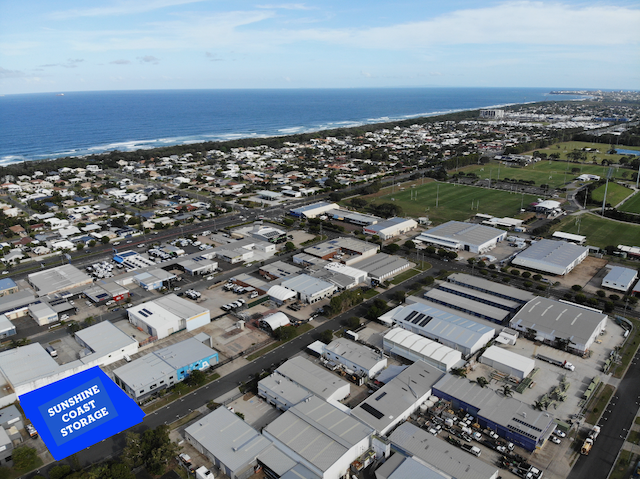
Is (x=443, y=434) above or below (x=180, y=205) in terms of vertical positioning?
below

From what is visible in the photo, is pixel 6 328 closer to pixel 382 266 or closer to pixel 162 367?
pixel 162 367

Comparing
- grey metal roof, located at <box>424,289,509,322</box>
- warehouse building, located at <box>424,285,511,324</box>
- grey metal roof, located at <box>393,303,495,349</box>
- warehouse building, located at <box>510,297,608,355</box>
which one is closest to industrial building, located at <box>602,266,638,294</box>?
warehouse building, located at <box>510,297,608,355</box>

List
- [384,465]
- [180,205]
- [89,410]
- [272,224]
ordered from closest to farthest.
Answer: [384,465], [89,410], [272,224], [180,205]

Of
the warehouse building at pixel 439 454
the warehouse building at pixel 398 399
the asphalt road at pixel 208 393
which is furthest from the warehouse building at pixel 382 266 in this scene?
the warehouse building at pixel 439 454

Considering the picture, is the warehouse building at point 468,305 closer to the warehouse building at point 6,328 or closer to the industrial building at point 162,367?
the industrial building at point 162,367

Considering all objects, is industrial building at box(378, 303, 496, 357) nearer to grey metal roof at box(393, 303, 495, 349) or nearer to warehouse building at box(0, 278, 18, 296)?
grey metal roof at box(393, 303, 495, 349)

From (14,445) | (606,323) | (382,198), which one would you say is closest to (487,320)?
(606,323)

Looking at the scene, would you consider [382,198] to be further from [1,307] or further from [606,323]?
[1,307]
